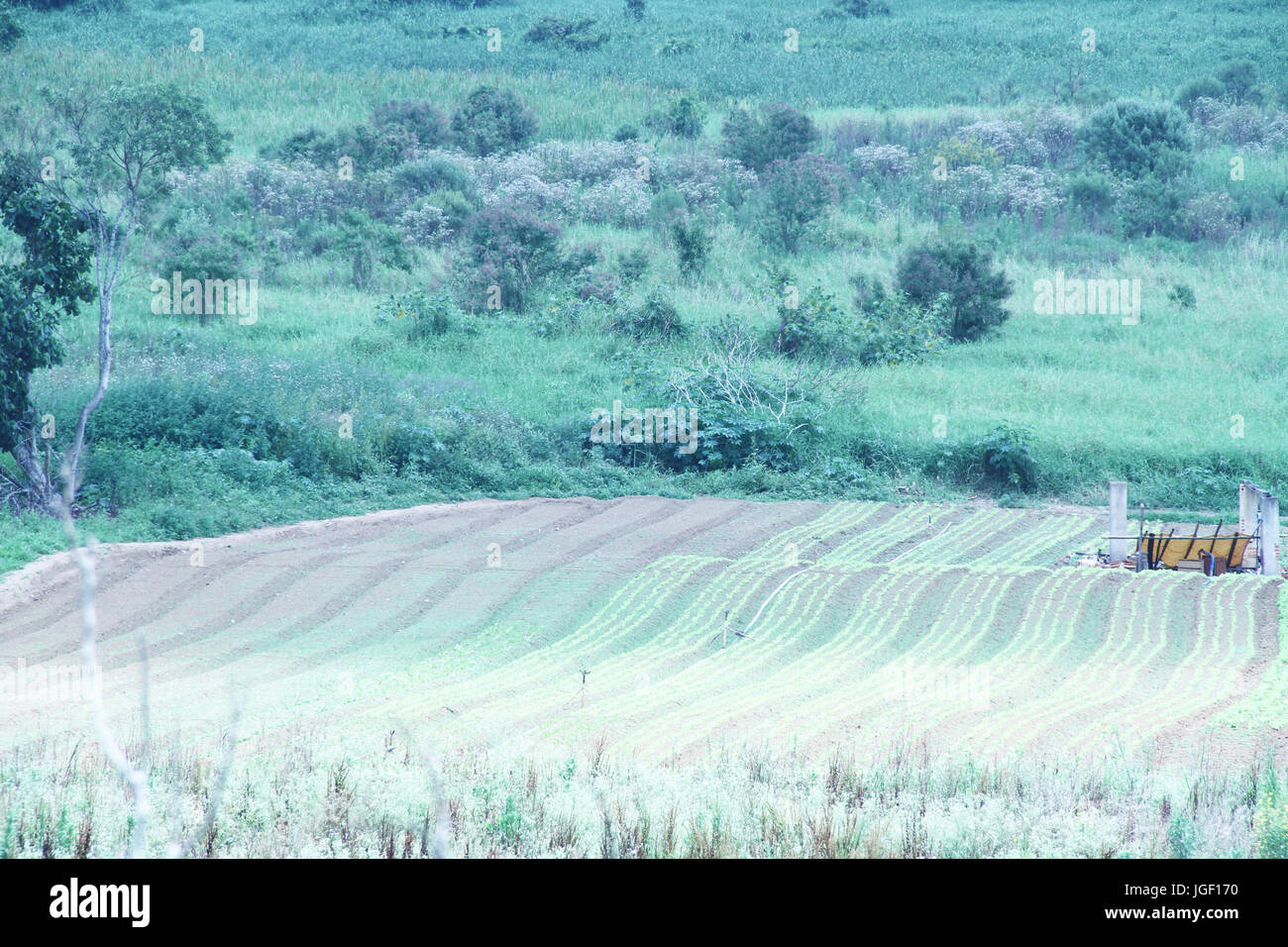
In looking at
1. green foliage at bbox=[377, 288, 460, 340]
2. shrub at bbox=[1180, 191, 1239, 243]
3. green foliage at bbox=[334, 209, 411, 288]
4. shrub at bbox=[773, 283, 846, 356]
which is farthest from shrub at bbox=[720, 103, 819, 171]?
green foliage at bbox=[377, 288, 460, 340]

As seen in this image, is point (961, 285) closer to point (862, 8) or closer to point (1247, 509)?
point (1247, 509)

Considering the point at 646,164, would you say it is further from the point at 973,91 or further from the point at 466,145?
the point at 973,91

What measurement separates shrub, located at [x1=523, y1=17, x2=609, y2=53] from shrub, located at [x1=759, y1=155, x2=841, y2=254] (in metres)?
19.7

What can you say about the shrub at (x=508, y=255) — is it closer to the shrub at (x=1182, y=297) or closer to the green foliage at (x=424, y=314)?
the green foliage at (x=424, y=314)

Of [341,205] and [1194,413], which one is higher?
[341,205]

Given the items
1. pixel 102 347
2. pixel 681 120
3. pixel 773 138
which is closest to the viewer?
pixel 102 347

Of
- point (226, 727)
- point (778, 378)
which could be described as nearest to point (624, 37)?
point (778, 378)

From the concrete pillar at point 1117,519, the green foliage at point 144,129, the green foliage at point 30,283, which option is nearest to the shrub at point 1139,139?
the concrete pillar at point 1117,519

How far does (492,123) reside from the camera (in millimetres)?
32031

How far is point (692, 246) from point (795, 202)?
12.0 feet

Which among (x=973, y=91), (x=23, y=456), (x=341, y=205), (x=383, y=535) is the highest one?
(x=973, y=91)

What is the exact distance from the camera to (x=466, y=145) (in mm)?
31734

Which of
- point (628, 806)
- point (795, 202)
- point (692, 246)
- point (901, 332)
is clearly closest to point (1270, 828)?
point (628, 806)

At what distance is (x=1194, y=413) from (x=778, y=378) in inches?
232
